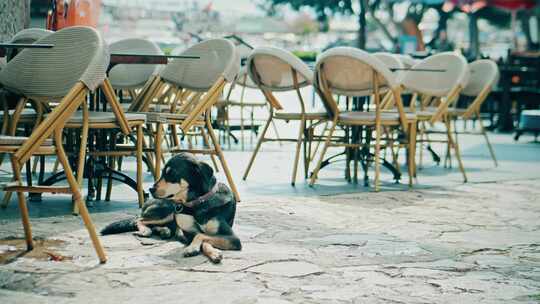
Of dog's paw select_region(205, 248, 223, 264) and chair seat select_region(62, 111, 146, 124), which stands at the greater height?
chair seat select_region(62, 111, 146, 124)

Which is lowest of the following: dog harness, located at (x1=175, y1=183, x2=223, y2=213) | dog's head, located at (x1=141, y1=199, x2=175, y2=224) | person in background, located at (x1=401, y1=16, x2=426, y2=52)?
person in background, located at (x1=401, y1=16, x2=426, y2=52)

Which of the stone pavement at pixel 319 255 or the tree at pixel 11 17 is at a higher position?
the tree at pixel 11 17

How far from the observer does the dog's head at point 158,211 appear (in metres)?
4.44

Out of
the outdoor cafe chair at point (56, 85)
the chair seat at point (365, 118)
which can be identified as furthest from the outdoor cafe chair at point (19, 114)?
the chair seat at point (365, 118)

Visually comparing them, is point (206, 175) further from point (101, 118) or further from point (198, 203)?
point (101, 118)

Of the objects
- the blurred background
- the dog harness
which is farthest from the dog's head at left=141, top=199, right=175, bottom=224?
the blurred background

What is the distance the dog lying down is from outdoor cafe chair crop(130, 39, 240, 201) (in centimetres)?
126

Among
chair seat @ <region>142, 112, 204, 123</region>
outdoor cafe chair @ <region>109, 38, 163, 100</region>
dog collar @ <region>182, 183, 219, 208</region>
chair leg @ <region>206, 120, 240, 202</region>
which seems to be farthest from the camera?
outdoor cafe chair @ <region>109, 38, 163, 100</region>

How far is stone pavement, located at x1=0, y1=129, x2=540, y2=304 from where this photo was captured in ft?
11.1

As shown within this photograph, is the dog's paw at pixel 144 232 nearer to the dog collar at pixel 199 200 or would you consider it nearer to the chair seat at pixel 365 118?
the dog collar at pixel 199 200

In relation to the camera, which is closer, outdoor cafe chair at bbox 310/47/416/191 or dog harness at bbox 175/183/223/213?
A: dog harness at bbox 175/183/223/213

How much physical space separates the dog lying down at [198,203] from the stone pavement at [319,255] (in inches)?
3.1

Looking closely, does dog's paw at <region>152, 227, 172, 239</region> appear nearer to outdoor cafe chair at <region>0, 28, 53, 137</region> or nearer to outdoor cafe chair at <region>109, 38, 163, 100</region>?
outdoor cafe chair at <region>0, 28, 53, 137</region>

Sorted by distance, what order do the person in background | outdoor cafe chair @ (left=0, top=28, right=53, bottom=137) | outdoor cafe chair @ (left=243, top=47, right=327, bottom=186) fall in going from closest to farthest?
outdoor cafe chair @ (left=0, top=28, right=53, bottom=137) < outdoor cafe chair @ (left=243, top=47, right=327, bottom=186) < the person in background
